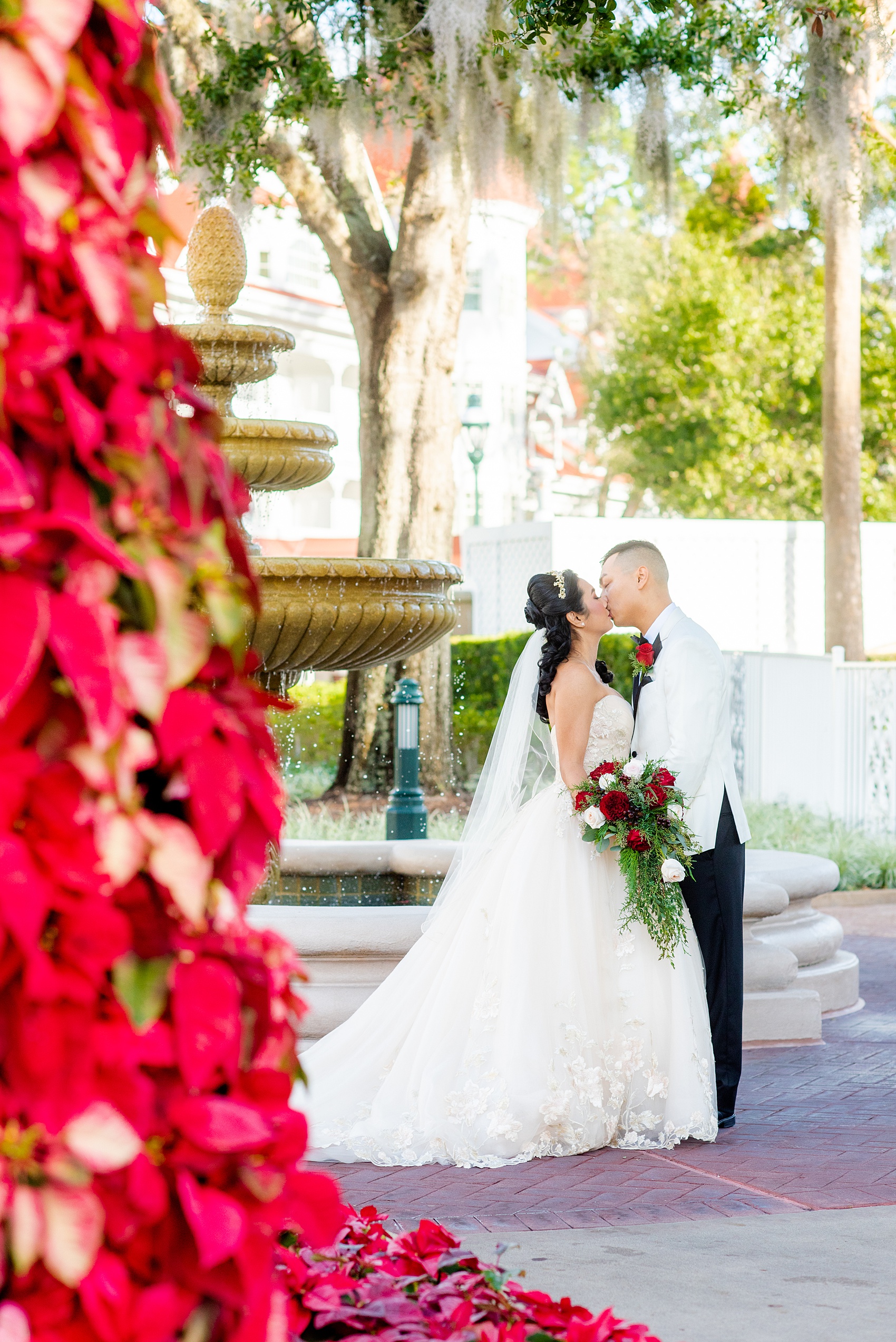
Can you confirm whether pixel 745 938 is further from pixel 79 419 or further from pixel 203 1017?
pixel 79 419

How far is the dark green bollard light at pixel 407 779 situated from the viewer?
407 inches

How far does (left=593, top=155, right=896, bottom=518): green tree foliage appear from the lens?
94.9 ft

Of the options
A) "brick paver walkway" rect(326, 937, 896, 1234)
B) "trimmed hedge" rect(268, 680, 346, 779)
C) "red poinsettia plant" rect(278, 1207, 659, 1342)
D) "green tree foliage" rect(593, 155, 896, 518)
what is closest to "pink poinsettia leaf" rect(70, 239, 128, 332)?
"red poinsettia plant" rect(278, 1207, 659, 1342)

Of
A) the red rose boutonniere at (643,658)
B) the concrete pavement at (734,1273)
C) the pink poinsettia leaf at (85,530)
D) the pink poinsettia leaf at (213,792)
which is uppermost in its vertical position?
the pink poinsettia leaf at (85,530)

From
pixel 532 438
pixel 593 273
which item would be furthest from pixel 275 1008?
pixel 532 438

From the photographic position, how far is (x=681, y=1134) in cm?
533

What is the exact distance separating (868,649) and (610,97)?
1531 cm

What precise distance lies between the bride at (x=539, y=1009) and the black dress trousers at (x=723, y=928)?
0.11 meters

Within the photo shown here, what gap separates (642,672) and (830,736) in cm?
850

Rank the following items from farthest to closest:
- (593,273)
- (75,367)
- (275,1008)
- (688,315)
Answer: (688,315), (593,273), (275,1008), (75,367)

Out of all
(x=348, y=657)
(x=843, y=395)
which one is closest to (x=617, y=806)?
(x=348, y=657)

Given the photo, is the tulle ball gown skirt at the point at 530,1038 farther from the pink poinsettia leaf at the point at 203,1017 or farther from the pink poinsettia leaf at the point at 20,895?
the pink poinsettia leaf at the point at 20,895

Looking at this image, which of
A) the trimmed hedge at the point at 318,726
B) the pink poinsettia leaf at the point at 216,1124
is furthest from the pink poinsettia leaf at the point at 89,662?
the trimmed hedge at the point at 318,726

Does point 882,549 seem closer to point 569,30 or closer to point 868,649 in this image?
point 868,649
